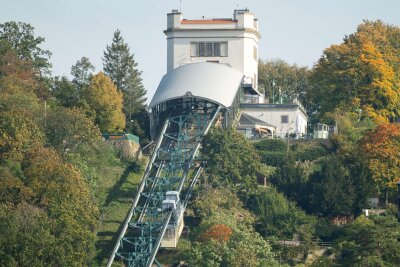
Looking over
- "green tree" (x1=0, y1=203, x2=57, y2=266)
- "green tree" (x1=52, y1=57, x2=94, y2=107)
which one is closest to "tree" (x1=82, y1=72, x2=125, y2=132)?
"green tree" (x1=52, y1=57, x2=94, y2=107)

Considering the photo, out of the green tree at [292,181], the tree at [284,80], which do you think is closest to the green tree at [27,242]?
the green tree at [292,181]

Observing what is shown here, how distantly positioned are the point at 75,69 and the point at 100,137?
51.8ft

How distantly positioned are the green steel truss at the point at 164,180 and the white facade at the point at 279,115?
893 cm

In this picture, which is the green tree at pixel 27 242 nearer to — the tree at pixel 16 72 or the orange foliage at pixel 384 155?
the tree at pixel 16 72

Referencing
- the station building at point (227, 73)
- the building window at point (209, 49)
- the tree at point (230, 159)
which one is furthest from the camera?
the building window at point (209, 49)

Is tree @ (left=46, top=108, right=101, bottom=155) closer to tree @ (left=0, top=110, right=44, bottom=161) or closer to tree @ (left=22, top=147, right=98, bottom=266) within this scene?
tree @ (left=0, top=110, right=44, bottom=161)

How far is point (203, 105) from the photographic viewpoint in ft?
438

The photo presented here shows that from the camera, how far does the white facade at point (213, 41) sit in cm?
14400

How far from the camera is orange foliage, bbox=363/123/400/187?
124 metres

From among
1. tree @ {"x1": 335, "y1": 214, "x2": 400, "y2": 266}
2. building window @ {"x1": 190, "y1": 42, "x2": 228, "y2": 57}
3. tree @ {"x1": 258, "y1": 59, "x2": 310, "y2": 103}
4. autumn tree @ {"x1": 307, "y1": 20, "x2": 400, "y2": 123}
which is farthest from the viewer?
tree @ {"x1": 258, "y1": 59, "x2": 310, "y2": 103}

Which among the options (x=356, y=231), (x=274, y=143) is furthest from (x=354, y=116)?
(x=356, y=231)

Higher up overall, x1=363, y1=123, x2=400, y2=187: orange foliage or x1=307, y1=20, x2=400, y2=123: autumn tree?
x1=307, y1=20, x2=400, y2=123: autumn tree

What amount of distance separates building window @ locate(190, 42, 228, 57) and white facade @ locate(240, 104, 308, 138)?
15.7 feet

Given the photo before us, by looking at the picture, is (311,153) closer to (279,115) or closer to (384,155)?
(279,115)
